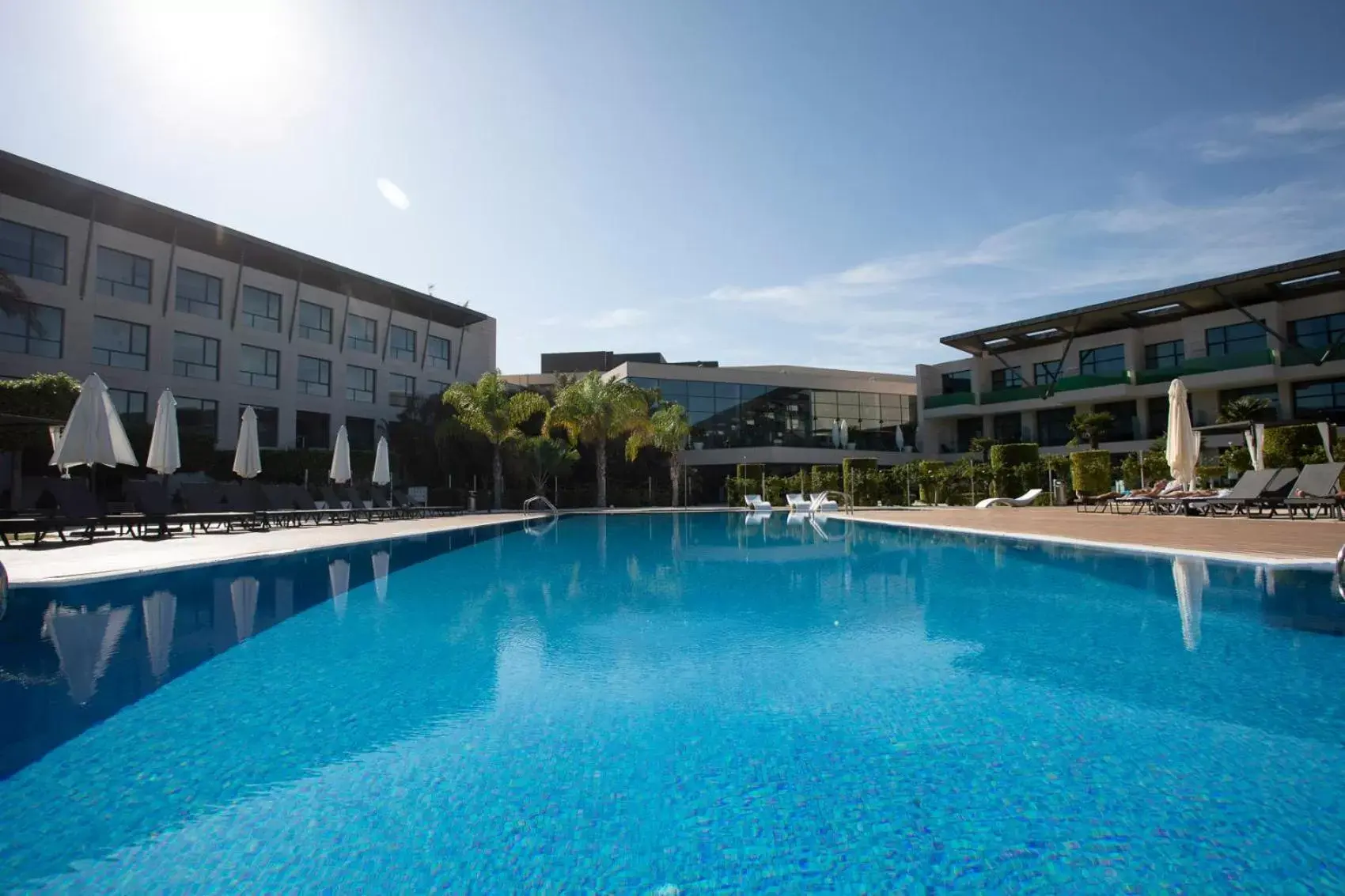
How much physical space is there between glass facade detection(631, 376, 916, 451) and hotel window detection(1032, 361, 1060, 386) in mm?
7660

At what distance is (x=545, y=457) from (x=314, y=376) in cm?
1187

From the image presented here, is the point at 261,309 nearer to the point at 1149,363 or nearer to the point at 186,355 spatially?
the point at 186,355

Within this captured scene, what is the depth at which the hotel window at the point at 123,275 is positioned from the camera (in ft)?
83.9

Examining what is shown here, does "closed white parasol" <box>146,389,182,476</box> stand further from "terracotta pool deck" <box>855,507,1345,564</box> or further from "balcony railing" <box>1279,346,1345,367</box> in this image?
"balcony railing" <box>1279,346,1345,367</box>

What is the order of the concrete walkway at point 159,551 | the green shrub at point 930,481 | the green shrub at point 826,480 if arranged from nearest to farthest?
the concrete walkway at point 159,551 < the green shrub at point 930,481 < the green shrub at point 826,480

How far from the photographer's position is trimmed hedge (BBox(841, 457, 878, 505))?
94.3ft

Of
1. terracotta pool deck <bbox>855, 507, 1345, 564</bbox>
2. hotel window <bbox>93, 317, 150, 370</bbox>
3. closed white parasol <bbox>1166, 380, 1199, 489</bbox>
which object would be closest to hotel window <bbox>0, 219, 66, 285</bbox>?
hotel window <bbox>93, 317, 150, 370</bbox>

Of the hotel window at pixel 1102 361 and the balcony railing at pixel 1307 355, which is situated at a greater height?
the hotel window at pixel 1102 361

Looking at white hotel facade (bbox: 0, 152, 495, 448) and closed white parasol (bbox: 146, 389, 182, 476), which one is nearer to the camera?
closed white parasol (bbox: 146, 389, 182, 476)

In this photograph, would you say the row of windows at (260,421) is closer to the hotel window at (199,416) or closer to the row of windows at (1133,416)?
the hotel window at (199,416)

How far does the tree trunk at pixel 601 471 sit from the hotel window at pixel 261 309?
1465 cm

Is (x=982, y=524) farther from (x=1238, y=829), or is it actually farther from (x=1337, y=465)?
(x=1238, y=829)

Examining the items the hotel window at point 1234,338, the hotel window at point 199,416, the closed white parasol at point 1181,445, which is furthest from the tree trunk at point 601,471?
the hotel window at point 1234,338

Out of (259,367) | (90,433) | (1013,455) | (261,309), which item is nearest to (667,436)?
(1013,455)
